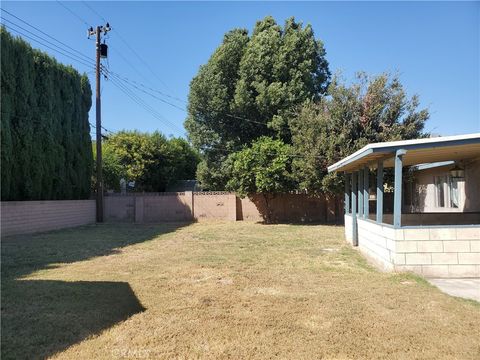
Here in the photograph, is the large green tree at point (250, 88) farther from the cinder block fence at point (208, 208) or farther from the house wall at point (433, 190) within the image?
the house wall at point (433, 190)

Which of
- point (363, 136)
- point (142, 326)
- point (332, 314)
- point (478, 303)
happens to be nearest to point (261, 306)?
point (332, 314)

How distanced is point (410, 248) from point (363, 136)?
38.5ft

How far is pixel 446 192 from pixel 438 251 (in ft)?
29.0

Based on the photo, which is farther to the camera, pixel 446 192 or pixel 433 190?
pixel 433 190

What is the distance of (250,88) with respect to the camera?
23.5 m

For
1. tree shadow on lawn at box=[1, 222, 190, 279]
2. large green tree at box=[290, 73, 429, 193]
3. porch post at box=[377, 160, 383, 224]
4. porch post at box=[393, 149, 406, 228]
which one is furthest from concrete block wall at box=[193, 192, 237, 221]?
porch post at box=[393, 149, 406, 228]

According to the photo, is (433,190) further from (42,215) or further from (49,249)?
(42,215)

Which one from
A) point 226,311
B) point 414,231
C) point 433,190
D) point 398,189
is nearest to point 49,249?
point 226,311

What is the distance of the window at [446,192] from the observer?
13867 millimetres

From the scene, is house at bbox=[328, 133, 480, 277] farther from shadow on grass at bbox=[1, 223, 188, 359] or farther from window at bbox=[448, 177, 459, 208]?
shadow on grass at bbox=[1, 223, 188, 359]

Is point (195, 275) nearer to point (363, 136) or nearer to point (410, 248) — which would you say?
point (410, 248)

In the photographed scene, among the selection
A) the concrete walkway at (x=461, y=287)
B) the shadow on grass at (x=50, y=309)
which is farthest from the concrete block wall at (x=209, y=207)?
the concrete walkway at (x=461, y=287)

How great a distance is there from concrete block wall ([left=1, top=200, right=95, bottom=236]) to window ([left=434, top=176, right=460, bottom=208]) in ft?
50.4

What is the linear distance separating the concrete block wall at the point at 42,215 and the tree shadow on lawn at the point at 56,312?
9092mm
